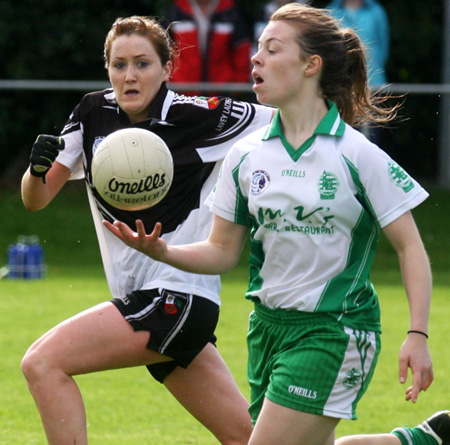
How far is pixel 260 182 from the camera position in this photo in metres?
4.07

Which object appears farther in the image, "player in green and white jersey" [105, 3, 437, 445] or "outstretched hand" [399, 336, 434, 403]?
"player in green and white jersey" [105, 3, 437, 445]

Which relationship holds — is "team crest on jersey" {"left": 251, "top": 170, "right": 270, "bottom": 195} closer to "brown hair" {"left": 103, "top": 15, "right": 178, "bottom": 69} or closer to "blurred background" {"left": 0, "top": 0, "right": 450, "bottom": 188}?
"brown hair" {"left": 103, "top": 15, "right": 178, "bottom": 69}

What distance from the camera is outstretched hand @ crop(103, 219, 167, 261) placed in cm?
384

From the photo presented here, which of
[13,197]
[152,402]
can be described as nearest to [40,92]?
[13,197]

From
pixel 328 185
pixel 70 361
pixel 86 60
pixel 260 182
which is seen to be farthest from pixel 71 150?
pixel 86 60

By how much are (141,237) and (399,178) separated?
937 mm

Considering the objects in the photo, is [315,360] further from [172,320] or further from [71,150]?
[71,150]

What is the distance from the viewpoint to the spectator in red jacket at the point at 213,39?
1230cm

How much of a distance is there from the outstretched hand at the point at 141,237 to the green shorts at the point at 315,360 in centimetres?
47

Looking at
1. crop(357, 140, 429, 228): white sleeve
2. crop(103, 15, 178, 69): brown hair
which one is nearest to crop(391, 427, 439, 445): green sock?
crop(357, 140, 429, 228): white sleeve

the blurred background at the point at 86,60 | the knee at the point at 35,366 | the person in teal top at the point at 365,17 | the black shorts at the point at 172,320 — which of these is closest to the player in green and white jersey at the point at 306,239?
the black shorts at the point at 172,320

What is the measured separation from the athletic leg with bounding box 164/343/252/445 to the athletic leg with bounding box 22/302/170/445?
1.10ft

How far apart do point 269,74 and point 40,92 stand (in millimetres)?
11236

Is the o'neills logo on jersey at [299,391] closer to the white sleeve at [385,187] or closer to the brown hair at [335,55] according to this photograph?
the white sleeve at [385,187]
